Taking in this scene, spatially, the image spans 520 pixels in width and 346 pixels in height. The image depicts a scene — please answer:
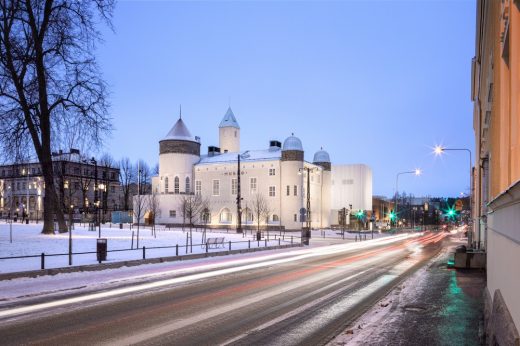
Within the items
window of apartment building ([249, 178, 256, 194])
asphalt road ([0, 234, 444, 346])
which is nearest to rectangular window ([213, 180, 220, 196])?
window of apartment building ([249, 178, 256, 194])

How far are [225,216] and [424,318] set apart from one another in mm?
75774

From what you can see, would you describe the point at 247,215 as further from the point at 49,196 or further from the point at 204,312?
the point at 204,312

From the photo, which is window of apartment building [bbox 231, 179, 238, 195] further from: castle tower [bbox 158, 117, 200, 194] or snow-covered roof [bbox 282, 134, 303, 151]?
snow-covered roof [bbox 282, 134, 303, 151]

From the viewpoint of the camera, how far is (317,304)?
12.4 metres

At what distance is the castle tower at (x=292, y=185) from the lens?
78.3 m

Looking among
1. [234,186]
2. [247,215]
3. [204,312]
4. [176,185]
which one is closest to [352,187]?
[247,215]

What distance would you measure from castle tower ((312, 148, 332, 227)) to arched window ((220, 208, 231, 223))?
17495 millimetres

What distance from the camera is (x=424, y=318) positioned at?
10.4m

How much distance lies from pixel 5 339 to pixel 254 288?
798cm

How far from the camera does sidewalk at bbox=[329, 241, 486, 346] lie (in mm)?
8547

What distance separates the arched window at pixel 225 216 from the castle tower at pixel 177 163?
8905 millimetres

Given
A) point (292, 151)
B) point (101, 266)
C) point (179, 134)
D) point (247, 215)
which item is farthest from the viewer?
point (179, 134)

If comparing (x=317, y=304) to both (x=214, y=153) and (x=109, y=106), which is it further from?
(x=214, y=153)

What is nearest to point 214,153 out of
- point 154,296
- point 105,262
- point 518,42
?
point 105,262
